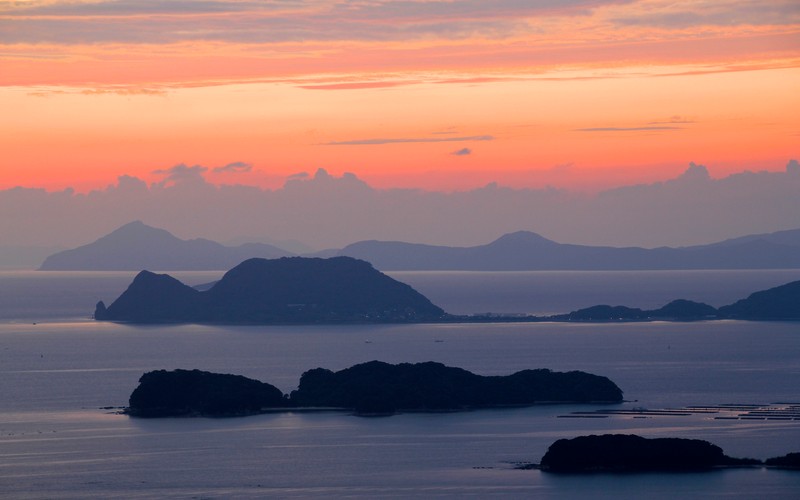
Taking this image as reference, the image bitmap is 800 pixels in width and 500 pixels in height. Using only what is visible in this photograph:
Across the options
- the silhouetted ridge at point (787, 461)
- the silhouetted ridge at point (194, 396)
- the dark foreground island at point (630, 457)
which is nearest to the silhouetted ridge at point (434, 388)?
the silhouetted ridge at point (194, 396)

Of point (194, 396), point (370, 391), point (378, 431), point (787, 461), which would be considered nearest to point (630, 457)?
point (787, 461)

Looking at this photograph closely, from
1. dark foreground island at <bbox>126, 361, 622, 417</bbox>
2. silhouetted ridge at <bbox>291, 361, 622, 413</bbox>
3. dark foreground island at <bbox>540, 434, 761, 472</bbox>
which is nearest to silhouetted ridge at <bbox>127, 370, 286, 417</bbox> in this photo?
dark foreground island at <bbox>126, 361, 622, 417</bbox>

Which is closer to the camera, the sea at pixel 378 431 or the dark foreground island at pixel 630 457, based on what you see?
Answer: the sea at pixel 378 431

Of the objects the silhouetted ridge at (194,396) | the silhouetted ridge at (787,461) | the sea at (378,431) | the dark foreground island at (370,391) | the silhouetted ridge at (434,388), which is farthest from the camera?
the silhouetted ridge at (434,388)

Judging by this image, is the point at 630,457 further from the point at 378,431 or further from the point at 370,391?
the point at 370,391

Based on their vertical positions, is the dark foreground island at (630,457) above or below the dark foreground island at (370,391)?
below

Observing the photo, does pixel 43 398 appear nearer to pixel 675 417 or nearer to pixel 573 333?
pixel 675 417

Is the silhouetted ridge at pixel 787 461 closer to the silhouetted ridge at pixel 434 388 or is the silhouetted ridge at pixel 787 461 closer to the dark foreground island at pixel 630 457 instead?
the dark foreground island at pixel 630 457
